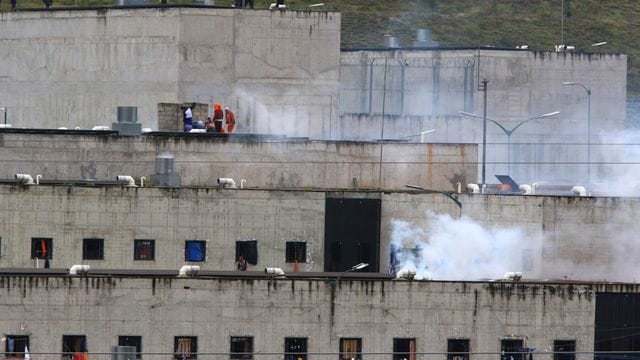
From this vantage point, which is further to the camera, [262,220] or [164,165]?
[164,165]

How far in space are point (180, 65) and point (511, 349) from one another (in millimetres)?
42905

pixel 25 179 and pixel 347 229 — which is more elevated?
pixel 25 179

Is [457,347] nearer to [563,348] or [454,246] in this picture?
[563,348]

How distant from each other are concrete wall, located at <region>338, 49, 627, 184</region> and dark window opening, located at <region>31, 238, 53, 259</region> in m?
45.8

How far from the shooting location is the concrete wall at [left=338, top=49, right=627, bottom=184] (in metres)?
131

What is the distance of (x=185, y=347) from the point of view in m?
70.1

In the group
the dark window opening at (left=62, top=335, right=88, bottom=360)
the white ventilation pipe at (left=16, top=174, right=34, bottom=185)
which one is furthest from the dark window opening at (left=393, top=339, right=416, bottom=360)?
the white ventilation pipe at (left=16, top=174, right=34, bottom=185)

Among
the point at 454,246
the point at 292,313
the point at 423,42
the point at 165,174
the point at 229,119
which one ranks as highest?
the point at 423,42

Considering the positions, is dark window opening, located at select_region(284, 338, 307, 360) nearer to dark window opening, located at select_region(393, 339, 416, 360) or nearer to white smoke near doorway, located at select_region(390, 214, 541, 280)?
dark window opening, located at select_region(393, 339, 416, 360)

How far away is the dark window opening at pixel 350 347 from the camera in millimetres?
70938

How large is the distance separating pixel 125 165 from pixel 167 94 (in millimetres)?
18611

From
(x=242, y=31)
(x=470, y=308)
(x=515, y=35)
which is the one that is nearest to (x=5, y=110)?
(x=242, y=31)

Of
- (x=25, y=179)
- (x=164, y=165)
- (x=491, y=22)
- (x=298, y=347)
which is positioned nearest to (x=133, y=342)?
(x=298, y=347)

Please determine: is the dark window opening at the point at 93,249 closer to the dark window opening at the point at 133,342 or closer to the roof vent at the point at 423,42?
the dark window opening at the point at 133,342
